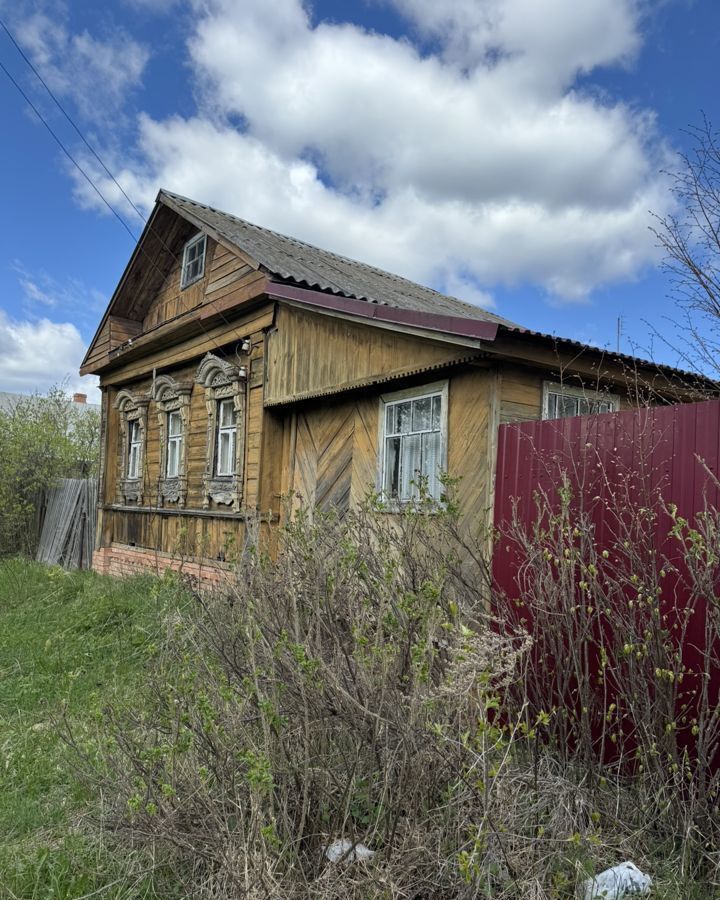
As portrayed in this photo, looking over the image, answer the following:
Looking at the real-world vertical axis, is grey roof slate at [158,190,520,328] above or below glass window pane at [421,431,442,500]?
above

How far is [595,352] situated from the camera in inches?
207

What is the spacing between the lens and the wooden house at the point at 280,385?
541cm

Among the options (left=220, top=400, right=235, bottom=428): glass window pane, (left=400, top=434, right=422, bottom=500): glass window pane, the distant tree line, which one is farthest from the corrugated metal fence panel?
the distant tree line

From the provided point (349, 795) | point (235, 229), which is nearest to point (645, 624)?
point (349, 795)

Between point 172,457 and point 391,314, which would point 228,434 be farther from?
point 391,314

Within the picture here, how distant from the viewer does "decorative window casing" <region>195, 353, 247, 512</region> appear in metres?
9.02

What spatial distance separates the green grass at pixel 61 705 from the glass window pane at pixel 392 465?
237cm

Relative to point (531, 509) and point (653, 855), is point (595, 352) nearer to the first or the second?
point (531, 509)

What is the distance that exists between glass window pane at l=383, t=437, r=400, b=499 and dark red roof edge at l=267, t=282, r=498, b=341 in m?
1.27

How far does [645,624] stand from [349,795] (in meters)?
1.62

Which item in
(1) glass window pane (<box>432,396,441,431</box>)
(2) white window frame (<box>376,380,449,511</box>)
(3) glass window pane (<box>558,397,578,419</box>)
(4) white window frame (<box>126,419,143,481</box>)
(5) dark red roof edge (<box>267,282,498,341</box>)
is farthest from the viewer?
(4) white window frame (<box>126,419,143,481</box>)

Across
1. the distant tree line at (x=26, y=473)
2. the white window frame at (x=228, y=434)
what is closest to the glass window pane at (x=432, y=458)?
the white window frame at (x=228, y=434)

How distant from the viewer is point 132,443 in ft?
42.1

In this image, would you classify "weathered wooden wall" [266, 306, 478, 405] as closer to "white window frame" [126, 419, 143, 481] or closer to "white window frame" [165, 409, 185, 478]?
"white window frame" [165, 409, 185, 478]
